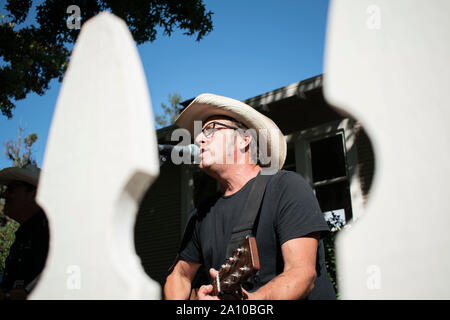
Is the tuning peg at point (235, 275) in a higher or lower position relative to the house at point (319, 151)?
lower

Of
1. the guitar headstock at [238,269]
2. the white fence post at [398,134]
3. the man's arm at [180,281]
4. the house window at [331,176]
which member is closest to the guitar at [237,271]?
the guitar headstock at [238,269]

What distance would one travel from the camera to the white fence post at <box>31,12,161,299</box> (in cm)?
123

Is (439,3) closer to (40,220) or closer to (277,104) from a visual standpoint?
(40,220)

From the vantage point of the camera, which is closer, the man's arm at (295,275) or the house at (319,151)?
the man's arm at (295,275)

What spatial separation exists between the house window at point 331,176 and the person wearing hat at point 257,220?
13.8ft

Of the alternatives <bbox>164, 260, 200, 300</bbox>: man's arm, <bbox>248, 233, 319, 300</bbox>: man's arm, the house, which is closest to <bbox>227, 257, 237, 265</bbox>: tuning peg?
<bbox>248, 233, 319, 300</bbox>: man's arm

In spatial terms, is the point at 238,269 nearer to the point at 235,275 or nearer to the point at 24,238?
the point at 235,275

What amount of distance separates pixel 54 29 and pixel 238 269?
7.40m

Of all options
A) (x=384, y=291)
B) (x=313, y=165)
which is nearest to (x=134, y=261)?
(x=384, y=291)

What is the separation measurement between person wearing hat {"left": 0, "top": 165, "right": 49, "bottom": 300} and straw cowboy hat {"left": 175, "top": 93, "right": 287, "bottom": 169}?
1.45 meters

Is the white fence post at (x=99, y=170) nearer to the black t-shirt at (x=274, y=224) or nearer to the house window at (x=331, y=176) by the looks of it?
the black t-shirt at (x=274, y=224)

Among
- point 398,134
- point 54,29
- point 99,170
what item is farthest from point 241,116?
point 54,29

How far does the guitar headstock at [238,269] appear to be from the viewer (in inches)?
67.9
